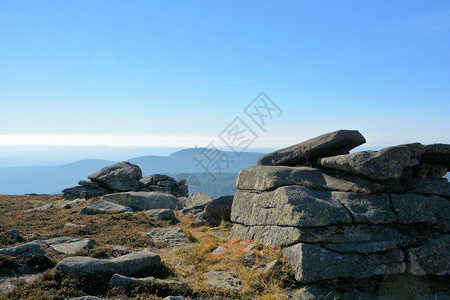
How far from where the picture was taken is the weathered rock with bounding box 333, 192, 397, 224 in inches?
503

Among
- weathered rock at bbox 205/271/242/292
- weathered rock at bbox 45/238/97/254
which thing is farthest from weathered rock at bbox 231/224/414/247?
weathered rock at bbox 45/238/97/254

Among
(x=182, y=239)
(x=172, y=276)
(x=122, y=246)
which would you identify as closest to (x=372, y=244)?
(x=172, y=276)

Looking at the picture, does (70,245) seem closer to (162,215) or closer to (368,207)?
(162,215)

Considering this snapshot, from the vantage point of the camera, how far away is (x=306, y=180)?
1509 centimetres

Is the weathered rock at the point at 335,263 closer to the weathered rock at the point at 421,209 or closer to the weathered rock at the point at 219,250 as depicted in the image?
the weathered rock at the point at 421,209

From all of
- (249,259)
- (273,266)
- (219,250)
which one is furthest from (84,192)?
(273,266)

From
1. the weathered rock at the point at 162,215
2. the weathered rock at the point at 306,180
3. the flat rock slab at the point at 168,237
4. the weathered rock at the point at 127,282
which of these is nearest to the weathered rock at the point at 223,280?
the weathered rock at the point at 127,282

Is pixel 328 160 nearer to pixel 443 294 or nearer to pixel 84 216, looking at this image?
pixel 443 294

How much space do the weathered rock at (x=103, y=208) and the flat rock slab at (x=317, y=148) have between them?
16.8 metres

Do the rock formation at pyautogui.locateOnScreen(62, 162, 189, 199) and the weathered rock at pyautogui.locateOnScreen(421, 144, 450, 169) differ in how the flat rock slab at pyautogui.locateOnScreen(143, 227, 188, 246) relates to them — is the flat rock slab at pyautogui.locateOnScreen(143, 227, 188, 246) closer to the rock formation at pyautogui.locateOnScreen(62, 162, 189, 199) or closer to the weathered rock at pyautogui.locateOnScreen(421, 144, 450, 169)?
the weathered rock at pyautogui.locateOnScreen(421, 144, 450, 169)

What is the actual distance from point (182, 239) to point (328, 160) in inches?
421

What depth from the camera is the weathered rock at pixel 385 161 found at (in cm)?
1364

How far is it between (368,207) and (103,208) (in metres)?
24.3

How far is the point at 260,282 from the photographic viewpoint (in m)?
11.1
